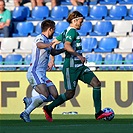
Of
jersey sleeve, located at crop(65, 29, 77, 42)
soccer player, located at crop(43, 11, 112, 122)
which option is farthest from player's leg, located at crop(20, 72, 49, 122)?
jersey sleeve, located at crop(65, 29, 77, 42)

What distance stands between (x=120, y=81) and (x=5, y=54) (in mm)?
3982

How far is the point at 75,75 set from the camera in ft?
38.4

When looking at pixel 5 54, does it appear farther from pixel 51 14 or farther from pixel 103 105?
pixel 103 105

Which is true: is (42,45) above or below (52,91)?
above

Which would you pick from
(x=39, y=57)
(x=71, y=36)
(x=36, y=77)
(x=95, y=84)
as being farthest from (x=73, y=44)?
(x=36, y=77)

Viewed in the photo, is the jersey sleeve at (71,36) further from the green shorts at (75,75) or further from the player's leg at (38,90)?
the player's leg at (38,90)

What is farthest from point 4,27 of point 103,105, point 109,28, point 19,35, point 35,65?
point 35,65

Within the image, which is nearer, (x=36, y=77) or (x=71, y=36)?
(x=71, y=36)

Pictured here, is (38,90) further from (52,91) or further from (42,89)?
(52,91)

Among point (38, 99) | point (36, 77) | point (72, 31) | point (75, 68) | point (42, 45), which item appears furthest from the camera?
point (38, 99)

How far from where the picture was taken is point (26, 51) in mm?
17766

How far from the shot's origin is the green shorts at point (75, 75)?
11594mm

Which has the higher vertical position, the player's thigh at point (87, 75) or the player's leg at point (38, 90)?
the player's thigh at point (87, 75)

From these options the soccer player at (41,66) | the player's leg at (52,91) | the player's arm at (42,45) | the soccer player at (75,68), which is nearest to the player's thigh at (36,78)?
the soccer player at (41,66)
